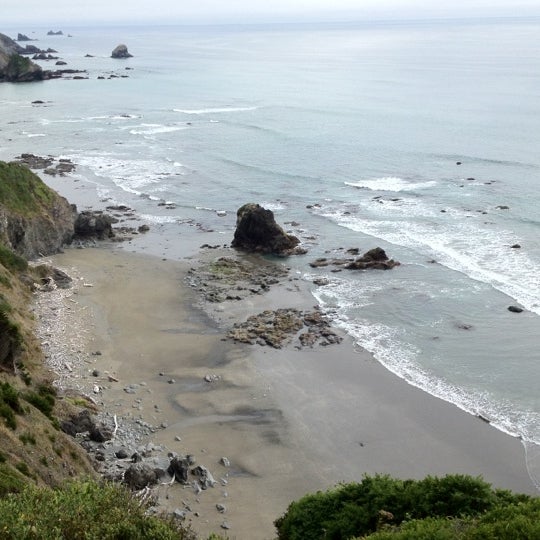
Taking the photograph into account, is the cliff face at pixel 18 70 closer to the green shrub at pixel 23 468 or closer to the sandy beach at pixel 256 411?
the sandy beach at pixel 256 411

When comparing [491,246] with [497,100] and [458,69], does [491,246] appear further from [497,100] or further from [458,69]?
[458,69]

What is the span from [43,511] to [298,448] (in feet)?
50.2

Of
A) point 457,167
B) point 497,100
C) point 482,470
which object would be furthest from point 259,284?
point 497,100

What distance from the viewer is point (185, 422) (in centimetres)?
2848

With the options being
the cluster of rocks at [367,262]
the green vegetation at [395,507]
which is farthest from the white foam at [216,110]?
the green vegetation at [395,507]

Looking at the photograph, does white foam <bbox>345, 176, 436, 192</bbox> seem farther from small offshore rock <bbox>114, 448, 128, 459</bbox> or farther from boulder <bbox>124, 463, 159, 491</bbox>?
boulder <bbox>124, 463, 159, 491</bbox>

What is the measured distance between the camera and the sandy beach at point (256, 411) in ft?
82.4

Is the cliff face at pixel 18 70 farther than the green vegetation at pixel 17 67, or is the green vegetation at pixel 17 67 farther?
the cliff face at pixel 18 70

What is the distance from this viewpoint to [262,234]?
49.5 meters

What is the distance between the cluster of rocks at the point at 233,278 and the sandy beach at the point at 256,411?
1974 mm

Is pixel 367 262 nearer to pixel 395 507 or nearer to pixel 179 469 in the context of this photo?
pixel 179 469

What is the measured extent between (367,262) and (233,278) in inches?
374

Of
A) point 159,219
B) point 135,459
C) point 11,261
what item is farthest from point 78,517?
point 159,219

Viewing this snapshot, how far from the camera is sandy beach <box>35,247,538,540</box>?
2512 cm
